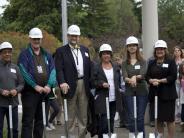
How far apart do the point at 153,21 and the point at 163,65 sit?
14.1ft

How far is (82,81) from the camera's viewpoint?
9992 millimetres

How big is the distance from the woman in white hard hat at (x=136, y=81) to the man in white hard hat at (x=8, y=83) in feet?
6.49

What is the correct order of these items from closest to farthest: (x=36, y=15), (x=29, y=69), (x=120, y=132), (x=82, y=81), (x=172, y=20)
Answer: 1. (x=29, y=69)
2. (x=82, y=81)
3. (x=120, y=132)
4. (x=36, y=15)
5. (x=172, y=20)

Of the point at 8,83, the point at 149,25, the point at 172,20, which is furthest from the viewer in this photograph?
the point at 172,20

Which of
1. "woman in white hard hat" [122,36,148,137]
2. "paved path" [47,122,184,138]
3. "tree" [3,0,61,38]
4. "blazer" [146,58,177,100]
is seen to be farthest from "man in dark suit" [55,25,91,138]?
"tree" [3,0,61,38]

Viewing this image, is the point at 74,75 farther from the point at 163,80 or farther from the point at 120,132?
the point at 120,132

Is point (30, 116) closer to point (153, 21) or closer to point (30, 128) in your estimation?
point (30, 128)

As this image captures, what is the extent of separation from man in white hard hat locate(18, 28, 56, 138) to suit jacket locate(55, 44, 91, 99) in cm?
15

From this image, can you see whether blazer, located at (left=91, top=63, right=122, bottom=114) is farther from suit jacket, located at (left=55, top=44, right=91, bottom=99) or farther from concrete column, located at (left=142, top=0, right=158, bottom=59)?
concrete column, located at (left=142, top=0, right=158, bottom=59)

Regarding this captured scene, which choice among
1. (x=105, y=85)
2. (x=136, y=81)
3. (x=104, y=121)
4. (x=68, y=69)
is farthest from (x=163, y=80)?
(x=68, y=69)

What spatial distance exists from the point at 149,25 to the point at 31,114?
5.60m

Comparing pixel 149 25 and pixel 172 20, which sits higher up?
pixel 172 20

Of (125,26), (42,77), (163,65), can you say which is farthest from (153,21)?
(125,26)

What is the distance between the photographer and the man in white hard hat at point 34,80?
9641 millimetres
